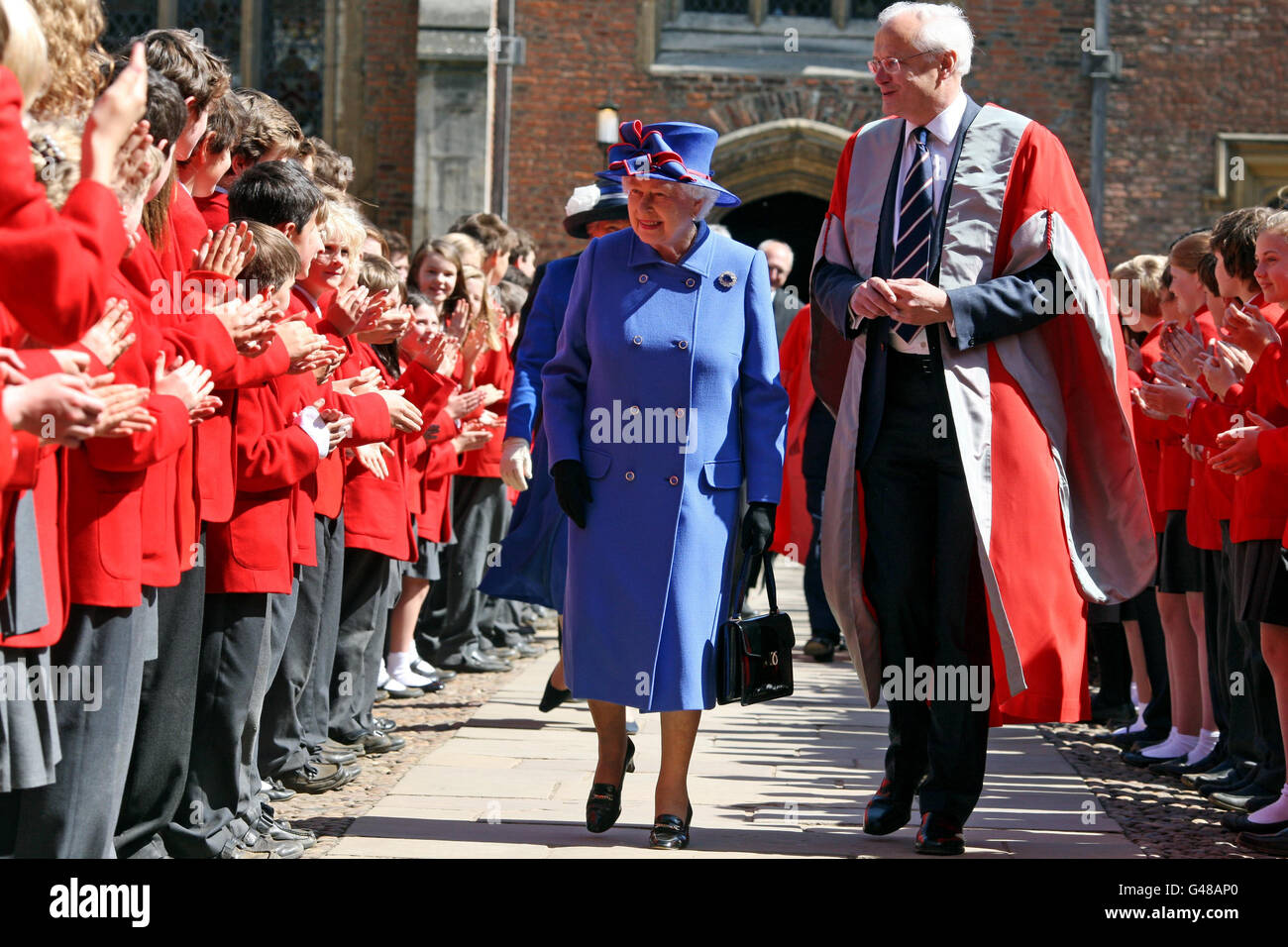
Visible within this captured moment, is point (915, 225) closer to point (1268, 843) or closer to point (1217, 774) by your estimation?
point (1268, 843)

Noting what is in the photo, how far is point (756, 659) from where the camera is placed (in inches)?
197

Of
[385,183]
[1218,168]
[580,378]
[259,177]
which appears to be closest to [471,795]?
[580,378]

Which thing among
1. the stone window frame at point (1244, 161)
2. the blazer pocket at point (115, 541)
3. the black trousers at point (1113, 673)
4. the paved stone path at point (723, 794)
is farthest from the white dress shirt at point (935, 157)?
the stone window frame at point (1244, 161)

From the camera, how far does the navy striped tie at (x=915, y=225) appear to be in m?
5.26

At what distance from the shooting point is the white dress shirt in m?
5.25

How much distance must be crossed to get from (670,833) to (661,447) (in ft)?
3.71

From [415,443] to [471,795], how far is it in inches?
89.6

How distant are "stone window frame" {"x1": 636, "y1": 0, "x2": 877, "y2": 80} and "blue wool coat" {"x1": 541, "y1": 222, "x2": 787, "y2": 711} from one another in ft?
42.2

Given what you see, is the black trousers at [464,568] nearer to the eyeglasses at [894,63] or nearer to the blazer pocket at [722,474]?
the blazer pocket at [722,474]

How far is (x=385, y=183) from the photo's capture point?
17547mm

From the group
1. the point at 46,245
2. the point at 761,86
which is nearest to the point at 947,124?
the point at 46,245

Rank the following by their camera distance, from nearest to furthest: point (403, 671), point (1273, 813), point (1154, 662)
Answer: point (1273, 813)
point (1154, 662)
point (403, 671)

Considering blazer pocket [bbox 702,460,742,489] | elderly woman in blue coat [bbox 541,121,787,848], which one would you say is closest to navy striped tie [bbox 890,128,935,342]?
elderly woman in blue coat [bbox 541,121,787,848]
